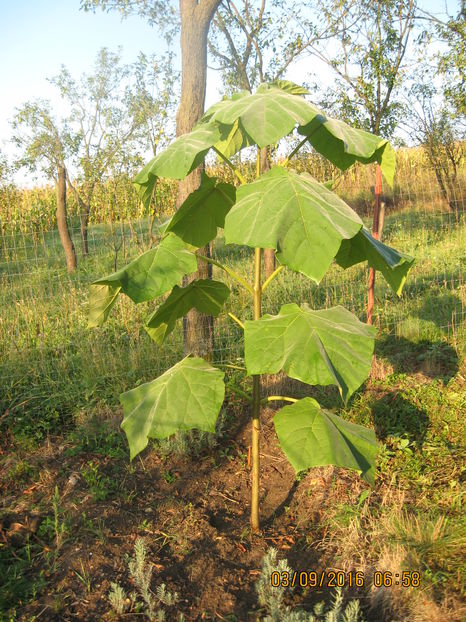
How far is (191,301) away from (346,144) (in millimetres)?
1044

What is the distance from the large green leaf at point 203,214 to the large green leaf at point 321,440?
0.83 m

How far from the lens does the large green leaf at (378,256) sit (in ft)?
6.56

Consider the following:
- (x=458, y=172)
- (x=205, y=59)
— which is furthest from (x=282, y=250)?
(x=458, y=172)

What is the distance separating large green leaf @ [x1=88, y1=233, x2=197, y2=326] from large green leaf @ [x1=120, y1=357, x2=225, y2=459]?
38 cm

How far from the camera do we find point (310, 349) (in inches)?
66.5

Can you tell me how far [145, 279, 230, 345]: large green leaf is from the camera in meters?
2.31

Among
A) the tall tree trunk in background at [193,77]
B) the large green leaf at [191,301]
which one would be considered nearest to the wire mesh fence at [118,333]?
the tall tree trunk in background at [193,77]

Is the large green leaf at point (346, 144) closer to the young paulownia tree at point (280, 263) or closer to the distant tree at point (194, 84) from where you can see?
the young paulownia tree at point (280, 263)

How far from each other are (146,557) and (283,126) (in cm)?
192

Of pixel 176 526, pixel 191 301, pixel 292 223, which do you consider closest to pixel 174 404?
pixel 191 301

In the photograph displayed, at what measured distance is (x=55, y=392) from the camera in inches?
156

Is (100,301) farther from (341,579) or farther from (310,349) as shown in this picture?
(341,579)

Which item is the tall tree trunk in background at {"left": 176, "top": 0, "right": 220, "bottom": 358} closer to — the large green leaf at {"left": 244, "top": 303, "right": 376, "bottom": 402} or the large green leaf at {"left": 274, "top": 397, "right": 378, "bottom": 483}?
the large green leaf at {"left": 274, "top": 397, "right": 378, "bottom": 483}

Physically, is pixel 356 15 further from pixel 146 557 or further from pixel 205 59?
pixel 146 557
